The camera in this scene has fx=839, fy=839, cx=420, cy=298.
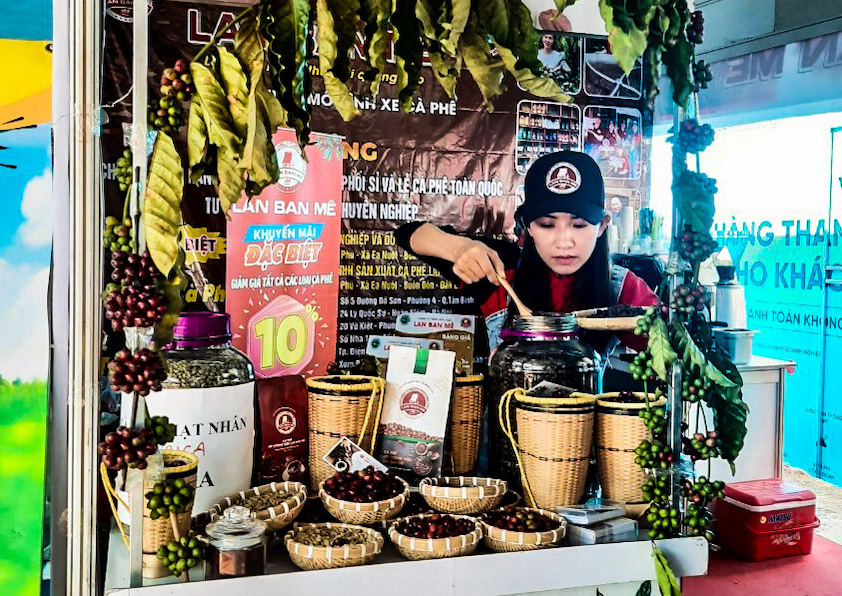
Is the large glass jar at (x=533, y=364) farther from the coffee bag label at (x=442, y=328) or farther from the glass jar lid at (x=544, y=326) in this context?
the coffee bag label at (x=442, y=328)

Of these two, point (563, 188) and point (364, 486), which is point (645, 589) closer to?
point (364, 486)

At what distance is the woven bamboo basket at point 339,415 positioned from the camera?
1701 mm

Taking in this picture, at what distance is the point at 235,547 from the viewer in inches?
51.1

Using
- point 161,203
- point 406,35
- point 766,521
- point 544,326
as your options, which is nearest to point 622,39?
point 406,35

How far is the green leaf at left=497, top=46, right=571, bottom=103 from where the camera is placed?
111 centimetres

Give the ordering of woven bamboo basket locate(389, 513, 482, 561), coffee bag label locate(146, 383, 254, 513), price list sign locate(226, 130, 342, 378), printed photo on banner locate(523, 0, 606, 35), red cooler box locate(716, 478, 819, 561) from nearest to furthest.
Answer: woven bamboo basket locate(389, 513, 482, 561) < coffee bag label locate(146, 383, 254, 513) < price list sign locate(226, 130, 342, 378) < printed photo on banner locate(523, 0, 606, 35) < red cooler box locate(716, 478, 819, 561)

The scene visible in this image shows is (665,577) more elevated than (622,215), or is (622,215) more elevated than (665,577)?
(622,215)

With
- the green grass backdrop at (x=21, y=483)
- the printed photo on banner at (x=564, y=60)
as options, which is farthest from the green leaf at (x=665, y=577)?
the printed photo on banner at (x=564, y=60)

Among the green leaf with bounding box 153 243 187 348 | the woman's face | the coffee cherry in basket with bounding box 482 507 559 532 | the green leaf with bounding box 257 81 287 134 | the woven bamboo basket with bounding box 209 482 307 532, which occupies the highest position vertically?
the green leaf with bounding box 257 81 287 134

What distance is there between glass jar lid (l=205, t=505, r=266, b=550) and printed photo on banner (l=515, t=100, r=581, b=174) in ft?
4.88

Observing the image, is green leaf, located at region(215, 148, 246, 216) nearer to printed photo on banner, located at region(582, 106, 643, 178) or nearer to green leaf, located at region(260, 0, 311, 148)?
green leaf, located at region(260, 0, 311, 148)

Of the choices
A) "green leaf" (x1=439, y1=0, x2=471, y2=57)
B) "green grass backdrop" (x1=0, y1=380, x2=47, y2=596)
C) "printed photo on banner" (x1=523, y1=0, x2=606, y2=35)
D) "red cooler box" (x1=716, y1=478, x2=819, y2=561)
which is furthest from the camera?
"red cooler box" (x1=716, y1=478, x2=819, y2=561)

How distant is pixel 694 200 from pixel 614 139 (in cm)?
117

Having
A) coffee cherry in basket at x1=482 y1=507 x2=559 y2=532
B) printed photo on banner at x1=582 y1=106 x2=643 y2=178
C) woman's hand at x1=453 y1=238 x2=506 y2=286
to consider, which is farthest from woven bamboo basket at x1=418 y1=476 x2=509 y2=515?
printed photo on banner at x1=582 y1=106 x2=643 y2=178
